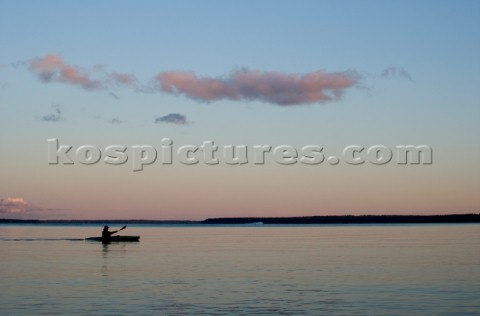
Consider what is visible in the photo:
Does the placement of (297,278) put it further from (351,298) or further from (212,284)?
(351,298)

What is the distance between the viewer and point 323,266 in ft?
159

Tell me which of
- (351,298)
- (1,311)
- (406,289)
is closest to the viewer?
(1,311)

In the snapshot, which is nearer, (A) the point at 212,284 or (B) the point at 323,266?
(A) the point at 212,284

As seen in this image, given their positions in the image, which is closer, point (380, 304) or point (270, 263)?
point (380, 304)

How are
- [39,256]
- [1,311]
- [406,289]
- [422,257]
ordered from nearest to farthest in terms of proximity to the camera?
[1,311], [406,289], [422,257], [39,256]

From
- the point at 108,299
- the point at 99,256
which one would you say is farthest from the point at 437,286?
the point at 99,256

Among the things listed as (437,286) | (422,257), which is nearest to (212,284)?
(437,286)

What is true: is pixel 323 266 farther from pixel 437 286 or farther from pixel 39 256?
pixel 39 256

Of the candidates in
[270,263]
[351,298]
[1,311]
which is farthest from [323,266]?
[1,311]

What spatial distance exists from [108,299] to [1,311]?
487 cm

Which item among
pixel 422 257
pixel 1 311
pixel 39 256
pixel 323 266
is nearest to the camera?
pixel 1 311

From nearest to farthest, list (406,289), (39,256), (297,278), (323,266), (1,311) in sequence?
1. (1,311)
2. (406,289)
3. (297,278)
4. (323,266)
5. (39,256)

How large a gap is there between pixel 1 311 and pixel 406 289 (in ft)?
61.0

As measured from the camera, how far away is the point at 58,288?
1419 inches
